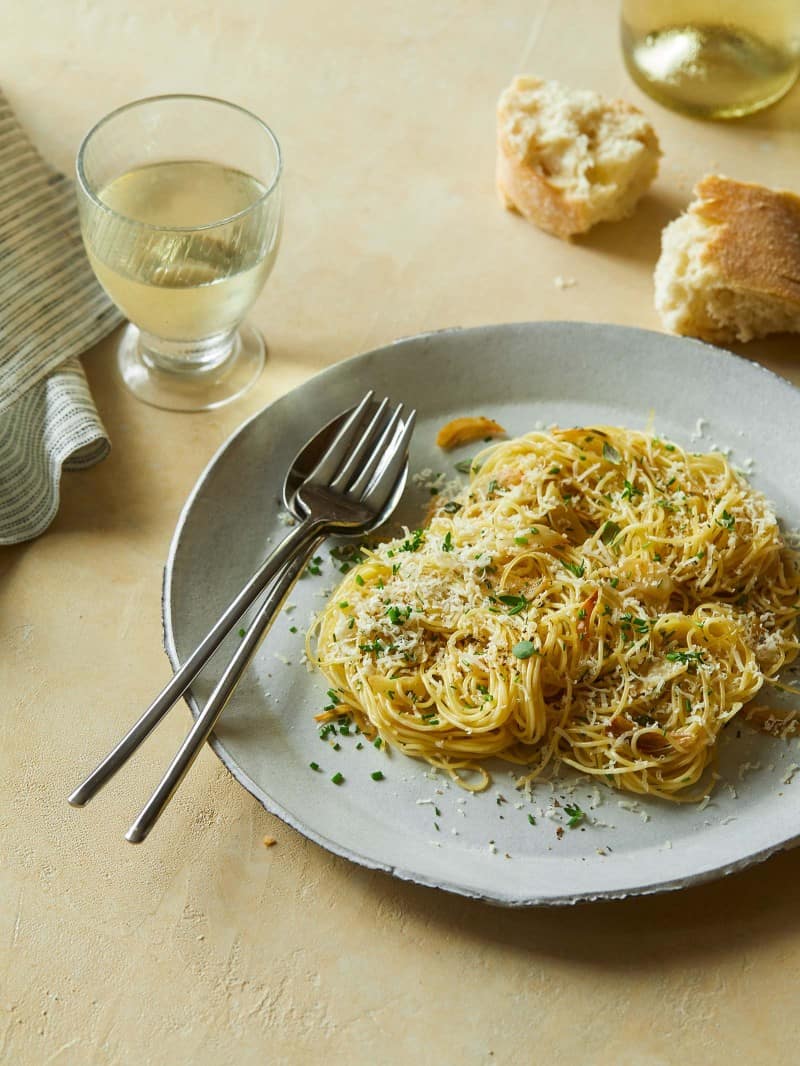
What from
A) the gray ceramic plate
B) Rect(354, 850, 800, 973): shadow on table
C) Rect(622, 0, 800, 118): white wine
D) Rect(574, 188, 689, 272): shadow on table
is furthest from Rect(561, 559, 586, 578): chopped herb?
Rect(622, 0, 800, 118): white wine

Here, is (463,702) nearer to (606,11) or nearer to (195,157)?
(195,157)

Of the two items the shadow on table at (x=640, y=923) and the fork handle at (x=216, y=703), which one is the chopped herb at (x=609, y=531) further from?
the shadow on table at (x=640, y=923)

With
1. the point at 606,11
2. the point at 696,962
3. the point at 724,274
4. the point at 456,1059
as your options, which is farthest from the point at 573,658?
the point at 606,11

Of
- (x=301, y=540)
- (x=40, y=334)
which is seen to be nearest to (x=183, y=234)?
(x=40, y=334)

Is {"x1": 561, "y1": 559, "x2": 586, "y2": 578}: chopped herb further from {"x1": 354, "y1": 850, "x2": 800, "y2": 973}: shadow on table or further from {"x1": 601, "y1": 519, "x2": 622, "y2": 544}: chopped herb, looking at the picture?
{"x1": 354, "y1": 850, "x2": 800, "y2": 973}: shadow on table

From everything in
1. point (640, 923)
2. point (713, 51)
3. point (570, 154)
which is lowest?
point (640, 923)

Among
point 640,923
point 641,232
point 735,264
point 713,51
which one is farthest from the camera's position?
point 713,51

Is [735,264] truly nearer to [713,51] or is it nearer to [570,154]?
[570,154]
